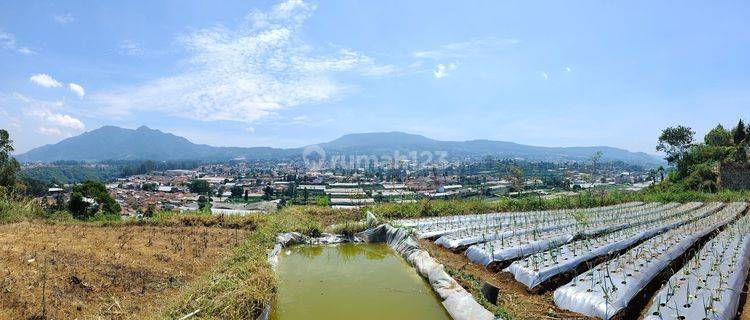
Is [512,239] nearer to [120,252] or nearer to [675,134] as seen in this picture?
[120,252]

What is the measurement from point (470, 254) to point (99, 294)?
5.20 metres

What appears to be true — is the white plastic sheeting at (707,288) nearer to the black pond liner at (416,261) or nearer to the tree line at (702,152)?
the black pond liner at (416,261)

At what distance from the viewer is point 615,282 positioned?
186 inches

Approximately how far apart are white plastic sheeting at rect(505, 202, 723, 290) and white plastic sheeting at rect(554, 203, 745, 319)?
0.39m

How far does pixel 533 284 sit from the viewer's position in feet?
17.4

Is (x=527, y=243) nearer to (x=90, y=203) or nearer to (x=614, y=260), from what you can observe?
(x=614, y=260)

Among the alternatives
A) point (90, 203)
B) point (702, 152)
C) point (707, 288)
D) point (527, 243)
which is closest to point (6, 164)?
point (90, 203)

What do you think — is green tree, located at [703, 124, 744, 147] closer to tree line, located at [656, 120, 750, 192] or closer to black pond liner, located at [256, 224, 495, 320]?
tree line, located at [656, 120, 750, 192]

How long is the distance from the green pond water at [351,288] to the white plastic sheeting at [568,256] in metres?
1.22

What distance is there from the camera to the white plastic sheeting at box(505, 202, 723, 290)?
5.43 meters

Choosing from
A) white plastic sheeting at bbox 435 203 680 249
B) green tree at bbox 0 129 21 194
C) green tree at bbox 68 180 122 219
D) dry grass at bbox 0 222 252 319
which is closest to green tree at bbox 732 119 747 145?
white plastic sheeting at bbox 435 203 680 249

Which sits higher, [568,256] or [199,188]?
[568,256]

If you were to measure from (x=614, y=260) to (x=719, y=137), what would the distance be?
26246 mm

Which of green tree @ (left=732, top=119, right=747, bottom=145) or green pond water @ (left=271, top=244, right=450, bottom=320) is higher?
green tree @ (left=732, top=119, right=747, bottom=145)
